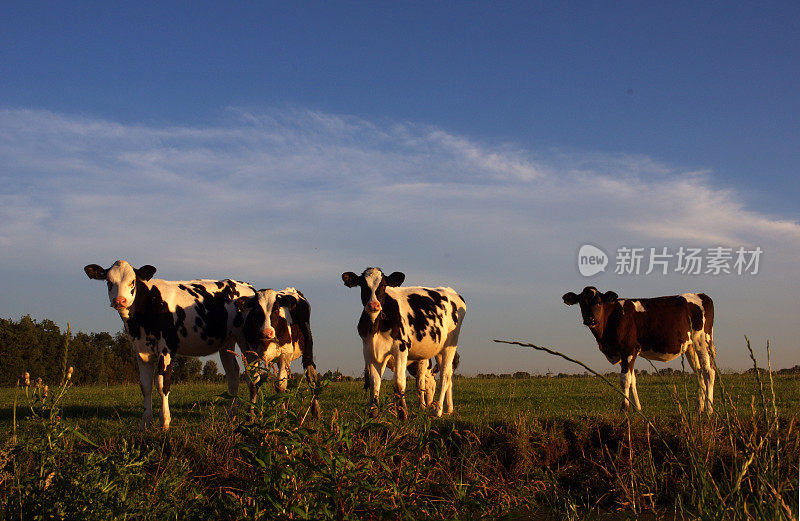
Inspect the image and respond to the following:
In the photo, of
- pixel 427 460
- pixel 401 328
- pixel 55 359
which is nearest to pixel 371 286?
pixel 401 328

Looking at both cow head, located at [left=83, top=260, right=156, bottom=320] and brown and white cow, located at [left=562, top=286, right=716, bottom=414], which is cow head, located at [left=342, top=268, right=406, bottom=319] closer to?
cow head, located at [left=83, top=260, right=156, bottom=320]

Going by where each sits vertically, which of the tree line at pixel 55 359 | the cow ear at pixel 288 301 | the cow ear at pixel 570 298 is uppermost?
the cow ear at pixel 570 298

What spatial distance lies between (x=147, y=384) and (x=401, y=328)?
186 inches

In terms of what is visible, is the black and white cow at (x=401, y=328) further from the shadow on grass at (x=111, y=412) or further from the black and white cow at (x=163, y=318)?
the shadow on grass at (x=111, y=412)

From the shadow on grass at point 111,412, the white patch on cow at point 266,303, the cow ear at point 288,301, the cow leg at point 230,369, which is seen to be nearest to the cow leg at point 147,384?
the shadow on grass at point 111,412

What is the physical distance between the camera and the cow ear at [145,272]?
1286 cm

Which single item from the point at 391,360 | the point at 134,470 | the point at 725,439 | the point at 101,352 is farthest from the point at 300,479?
the point at 101,352

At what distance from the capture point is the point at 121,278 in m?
12.5

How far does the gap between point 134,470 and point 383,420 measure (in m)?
2.17

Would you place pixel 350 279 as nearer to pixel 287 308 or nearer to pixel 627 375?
pixel 287 308

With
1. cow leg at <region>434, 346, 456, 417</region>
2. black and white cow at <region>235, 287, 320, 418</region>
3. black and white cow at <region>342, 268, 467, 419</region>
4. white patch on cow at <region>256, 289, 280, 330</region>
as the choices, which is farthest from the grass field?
white patch on cow at <region>256, 289, 280, 330</region>

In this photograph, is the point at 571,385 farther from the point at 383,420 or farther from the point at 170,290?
the point at 383,420

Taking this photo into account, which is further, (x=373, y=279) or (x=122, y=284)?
(x=373, y=279)

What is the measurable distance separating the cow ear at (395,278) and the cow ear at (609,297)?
4349 mm
